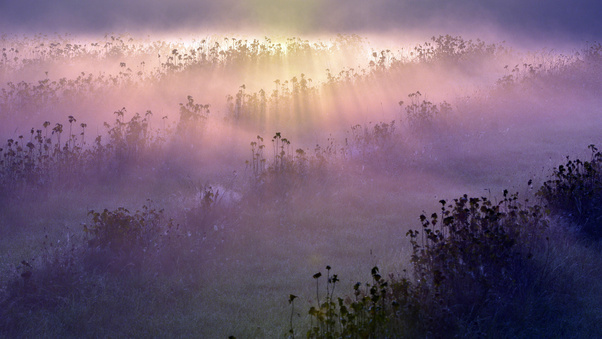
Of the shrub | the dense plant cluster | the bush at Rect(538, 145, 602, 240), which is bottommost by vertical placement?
the dense plant cluster

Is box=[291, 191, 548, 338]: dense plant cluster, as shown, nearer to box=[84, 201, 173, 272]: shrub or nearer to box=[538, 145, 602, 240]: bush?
box=[538, 145, 602, 240]: bush

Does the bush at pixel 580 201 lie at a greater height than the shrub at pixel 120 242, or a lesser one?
greater

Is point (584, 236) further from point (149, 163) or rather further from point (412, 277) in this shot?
point (149, 163)

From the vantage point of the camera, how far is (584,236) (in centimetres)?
700

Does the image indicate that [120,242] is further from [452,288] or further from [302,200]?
[452,288]

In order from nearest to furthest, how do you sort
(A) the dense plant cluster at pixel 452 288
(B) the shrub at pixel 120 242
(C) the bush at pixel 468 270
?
(A) the dense plant cluster at pixel 452 288 < (C) the bush at pixel 468 270 < (B) the shrub at pixel 120 242

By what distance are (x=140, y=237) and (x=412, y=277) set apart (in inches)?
124

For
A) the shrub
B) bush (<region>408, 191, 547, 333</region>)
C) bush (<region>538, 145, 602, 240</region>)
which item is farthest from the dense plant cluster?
the shrub

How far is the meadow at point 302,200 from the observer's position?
5098 mm

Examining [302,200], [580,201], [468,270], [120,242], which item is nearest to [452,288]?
[468,270]

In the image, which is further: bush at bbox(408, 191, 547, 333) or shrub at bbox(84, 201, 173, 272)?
shrub at bbox(84, 201, 173, 272)

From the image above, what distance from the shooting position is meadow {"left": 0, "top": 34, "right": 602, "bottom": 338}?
510 centimetres

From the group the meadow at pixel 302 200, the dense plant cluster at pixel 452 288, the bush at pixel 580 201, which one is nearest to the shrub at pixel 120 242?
the meadow at pixel 302 200

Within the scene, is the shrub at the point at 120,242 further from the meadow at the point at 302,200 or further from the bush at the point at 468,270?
the bush at the point at 468,270
